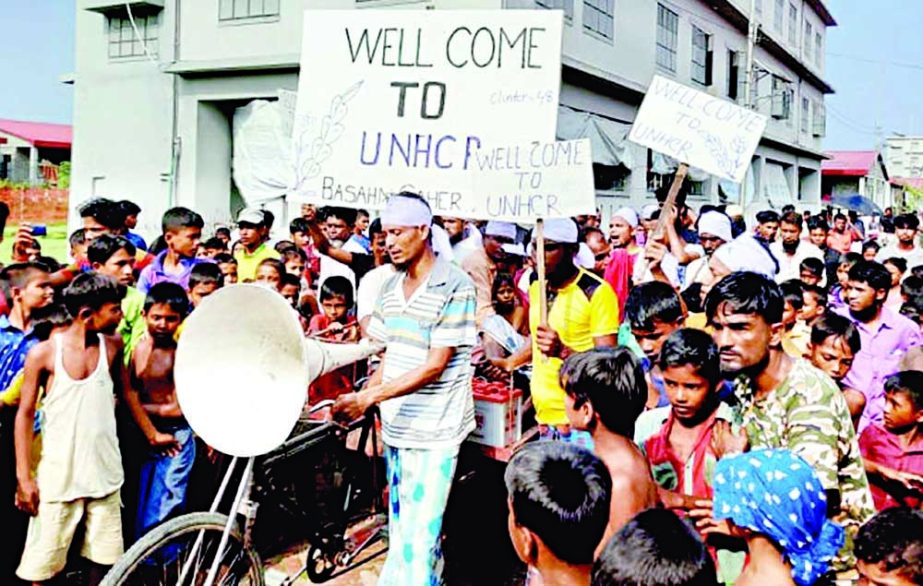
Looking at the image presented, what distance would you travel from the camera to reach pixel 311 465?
A: 4.39m

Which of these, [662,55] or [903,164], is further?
[903,164]

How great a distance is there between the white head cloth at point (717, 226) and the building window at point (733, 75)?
71.1 ft

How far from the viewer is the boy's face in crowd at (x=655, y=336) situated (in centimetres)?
413

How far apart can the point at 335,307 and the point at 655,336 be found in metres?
2.23

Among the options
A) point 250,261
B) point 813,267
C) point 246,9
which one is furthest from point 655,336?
point 246,9

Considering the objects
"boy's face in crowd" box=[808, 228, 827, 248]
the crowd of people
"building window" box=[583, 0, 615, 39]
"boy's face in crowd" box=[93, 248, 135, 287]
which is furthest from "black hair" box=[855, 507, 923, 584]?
"building window" box=[583, 0, 615, 39]

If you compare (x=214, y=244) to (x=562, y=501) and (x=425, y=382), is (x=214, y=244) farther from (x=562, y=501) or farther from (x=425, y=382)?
(x=562, y=501)

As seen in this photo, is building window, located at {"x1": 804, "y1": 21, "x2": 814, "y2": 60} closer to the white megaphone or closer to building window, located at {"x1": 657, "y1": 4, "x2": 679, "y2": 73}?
building window, located at {"x1": 657, "y1": 4, "x2": 679, "y2": 73}

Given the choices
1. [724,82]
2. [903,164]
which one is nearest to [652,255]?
[724,82]

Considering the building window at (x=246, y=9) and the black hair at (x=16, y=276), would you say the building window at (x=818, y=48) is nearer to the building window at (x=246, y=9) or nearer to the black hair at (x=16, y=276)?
the building window at (x=246, y=9)

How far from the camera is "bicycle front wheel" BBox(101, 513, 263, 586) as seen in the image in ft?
11.0

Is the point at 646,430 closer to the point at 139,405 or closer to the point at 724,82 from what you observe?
the point at 139,405

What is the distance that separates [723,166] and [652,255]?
0.84 m

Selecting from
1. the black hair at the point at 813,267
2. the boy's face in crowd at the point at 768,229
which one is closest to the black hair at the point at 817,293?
the black hair at the point at 813,267
